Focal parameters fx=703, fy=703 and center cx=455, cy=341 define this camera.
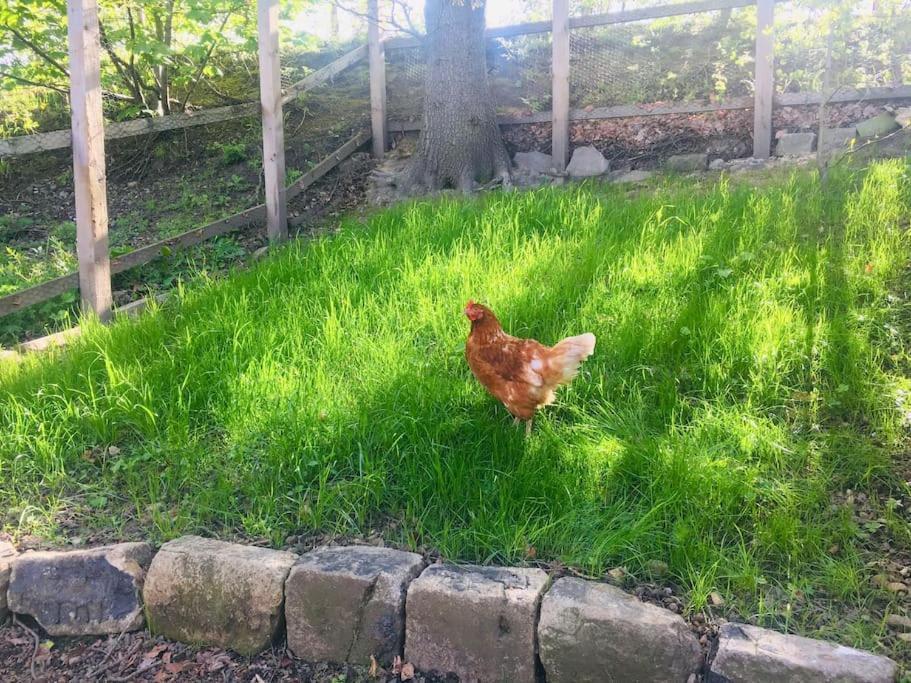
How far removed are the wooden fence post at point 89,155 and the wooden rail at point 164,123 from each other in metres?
0.41

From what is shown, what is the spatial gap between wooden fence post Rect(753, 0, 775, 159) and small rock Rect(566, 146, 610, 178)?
143cm

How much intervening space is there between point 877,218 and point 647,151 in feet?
10.7

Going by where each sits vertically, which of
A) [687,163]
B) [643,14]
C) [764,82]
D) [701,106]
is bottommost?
[687,163]

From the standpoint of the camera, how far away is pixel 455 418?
120 inches

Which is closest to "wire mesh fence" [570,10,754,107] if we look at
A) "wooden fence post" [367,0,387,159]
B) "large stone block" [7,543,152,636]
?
"wooden fence post" [367,0,387,159]

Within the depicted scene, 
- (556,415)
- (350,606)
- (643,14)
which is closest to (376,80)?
(643,14)

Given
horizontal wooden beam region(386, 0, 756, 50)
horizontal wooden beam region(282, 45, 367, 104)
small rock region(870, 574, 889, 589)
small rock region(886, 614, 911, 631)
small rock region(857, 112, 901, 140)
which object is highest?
horizontal wooden beam region(386, 0, 756, 50)

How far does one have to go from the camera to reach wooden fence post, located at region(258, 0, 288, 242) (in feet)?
18.8

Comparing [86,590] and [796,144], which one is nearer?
[86,590]

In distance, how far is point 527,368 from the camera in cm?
287

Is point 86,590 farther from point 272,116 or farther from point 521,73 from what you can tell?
point 521,73

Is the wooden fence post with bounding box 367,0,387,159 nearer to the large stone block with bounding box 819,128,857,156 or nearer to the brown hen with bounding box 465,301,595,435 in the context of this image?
the large stone block with bounding box 819,128,857,156

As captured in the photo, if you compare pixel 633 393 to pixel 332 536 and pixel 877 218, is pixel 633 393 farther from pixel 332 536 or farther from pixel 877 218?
pixel 877 218

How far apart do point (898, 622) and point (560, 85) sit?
236 inches
